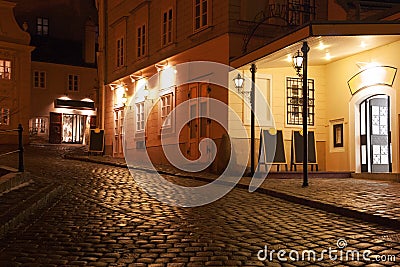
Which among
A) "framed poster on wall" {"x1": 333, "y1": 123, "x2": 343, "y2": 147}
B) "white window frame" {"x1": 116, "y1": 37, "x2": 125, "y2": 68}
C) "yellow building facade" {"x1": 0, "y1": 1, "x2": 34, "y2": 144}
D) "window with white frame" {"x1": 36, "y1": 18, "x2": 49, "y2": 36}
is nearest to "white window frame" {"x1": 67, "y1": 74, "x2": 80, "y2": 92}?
"window with white frame" {"x1": 36, "y1": 18, "x2": 49, "y2": 36}

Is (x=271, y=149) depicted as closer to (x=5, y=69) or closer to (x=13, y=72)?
(x=13, y=72)

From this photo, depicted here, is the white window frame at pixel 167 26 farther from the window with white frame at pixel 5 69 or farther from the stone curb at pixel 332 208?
the window with white frame at pixel 5 69

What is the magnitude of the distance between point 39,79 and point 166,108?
23.3 metres

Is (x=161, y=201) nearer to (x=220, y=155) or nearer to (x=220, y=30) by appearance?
(x=220, y=155)

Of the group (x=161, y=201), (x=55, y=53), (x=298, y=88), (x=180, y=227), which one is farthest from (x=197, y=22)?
(x=55, y=53)

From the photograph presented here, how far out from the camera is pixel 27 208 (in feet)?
24.4

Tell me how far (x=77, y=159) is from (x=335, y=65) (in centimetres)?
1132

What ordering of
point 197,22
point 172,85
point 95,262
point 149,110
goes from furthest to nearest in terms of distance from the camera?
point 149,110 < point 172,85 < point 197,22 < point 95,262

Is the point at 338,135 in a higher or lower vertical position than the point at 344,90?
lower

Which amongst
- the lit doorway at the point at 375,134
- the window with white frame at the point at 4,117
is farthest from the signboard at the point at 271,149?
the window with white frame at the point at 4,117

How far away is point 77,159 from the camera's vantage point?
845 inches

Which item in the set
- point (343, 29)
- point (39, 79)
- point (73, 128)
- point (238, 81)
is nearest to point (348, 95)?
point (238, 81)

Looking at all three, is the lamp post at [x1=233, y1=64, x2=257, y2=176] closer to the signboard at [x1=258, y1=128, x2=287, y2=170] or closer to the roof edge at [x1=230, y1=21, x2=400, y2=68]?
the signboard at [x1=258, y1=128, x2=287, y2=170]

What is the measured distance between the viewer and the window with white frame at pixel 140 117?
22.1m
